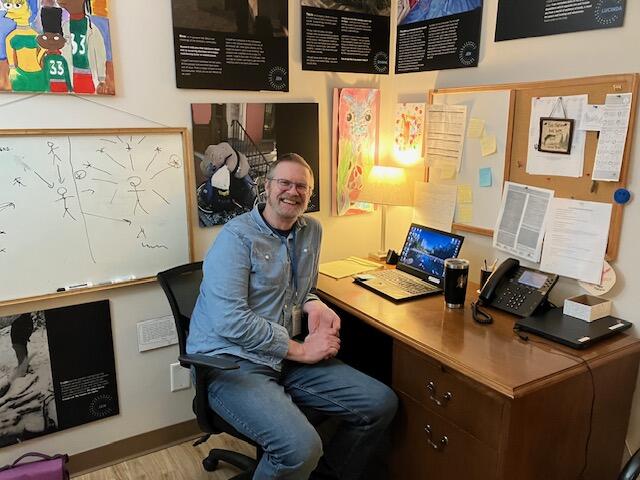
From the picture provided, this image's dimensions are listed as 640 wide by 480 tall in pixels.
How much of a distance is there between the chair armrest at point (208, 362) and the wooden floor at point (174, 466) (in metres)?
0.78

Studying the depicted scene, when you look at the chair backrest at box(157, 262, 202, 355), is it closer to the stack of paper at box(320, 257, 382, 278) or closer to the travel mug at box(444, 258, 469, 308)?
the stack of paper at box(320, 257, 382, 278)

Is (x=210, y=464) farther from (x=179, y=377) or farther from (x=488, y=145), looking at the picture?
(x=488, y=145)

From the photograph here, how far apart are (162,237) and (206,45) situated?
79 cm

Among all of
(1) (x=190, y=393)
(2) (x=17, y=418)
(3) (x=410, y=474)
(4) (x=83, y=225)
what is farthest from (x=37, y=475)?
(3) (x=410, y=474)

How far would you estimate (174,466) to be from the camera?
227 centimetres

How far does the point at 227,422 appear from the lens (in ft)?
5.74

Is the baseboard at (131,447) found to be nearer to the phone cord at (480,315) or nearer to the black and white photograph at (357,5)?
the phone cord at (480,315)

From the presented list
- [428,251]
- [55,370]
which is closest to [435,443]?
[428,251]

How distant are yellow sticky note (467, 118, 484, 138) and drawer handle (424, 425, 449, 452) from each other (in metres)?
1.19

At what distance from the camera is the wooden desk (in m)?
1.49

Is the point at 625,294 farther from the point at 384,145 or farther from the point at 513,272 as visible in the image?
the point at 384,145

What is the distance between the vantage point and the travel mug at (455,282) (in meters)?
1.94

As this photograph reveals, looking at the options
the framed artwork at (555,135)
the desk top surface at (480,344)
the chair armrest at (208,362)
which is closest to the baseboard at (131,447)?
the chair armrest at (208,362)

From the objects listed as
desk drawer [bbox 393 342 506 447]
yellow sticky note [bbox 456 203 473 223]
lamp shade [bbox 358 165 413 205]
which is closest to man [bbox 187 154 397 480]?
desk drawer [bbox 393 342 506 447]
